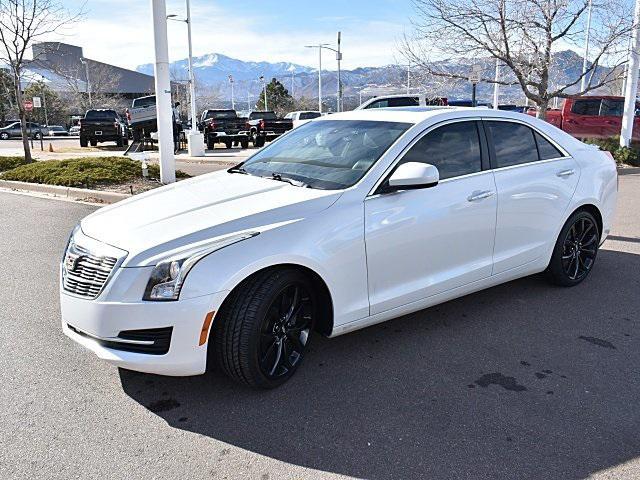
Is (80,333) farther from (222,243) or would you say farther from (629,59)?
(629,59)

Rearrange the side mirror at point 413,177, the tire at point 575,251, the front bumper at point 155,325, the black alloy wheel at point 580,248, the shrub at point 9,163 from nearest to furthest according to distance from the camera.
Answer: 1. the front bumper at point 155,325
2. the side mirror at point 413,177
3. the tire at point 575,251
4. the black alloy wheel at point 580,248
5. the shrub at point 9,163

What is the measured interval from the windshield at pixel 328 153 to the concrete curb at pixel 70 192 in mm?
5968

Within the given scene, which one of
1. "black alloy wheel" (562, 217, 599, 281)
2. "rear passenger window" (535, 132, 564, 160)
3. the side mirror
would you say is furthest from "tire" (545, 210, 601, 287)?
the side mirror

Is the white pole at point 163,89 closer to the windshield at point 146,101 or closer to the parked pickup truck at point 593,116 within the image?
the windshield at point 146,101

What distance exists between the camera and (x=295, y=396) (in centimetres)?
336

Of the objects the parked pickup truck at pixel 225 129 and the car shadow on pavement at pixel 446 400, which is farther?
the parked pickup truck at pixel 225 129

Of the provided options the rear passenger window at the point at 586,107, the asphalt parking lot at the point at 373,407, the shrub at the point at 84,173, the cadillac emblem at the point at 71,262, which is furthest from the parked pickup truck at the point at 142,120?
the cadillac emblem at the point at 71,262

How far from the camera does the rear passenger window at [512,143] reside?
4.56 m

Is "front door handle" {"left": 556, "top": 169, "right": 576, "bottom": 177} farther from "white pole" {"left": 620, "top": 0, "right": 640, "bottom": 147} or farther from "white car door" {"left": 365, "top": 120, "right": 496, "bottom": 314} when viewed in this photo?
"white pole" {"left": 620, "top": 0, "right": 640, "bottom": 147}

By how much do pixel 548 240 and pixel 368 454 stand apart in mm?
2898

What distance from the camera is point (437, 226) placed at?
13.0 feet

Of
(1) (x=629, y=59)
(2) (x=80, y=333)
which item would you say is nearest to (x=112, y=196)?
(2) (x=80, y=333)

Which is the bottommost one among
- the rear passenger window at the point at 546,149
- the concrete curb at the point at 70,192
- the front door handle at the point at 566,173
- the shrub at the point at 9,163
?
the concrete curb at the point at 70,192

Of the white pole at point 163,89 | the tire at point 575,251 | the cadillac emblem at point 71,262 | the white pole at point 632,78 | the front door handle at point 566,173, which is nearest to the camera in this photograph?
the cadillac emblem at point 71,262
